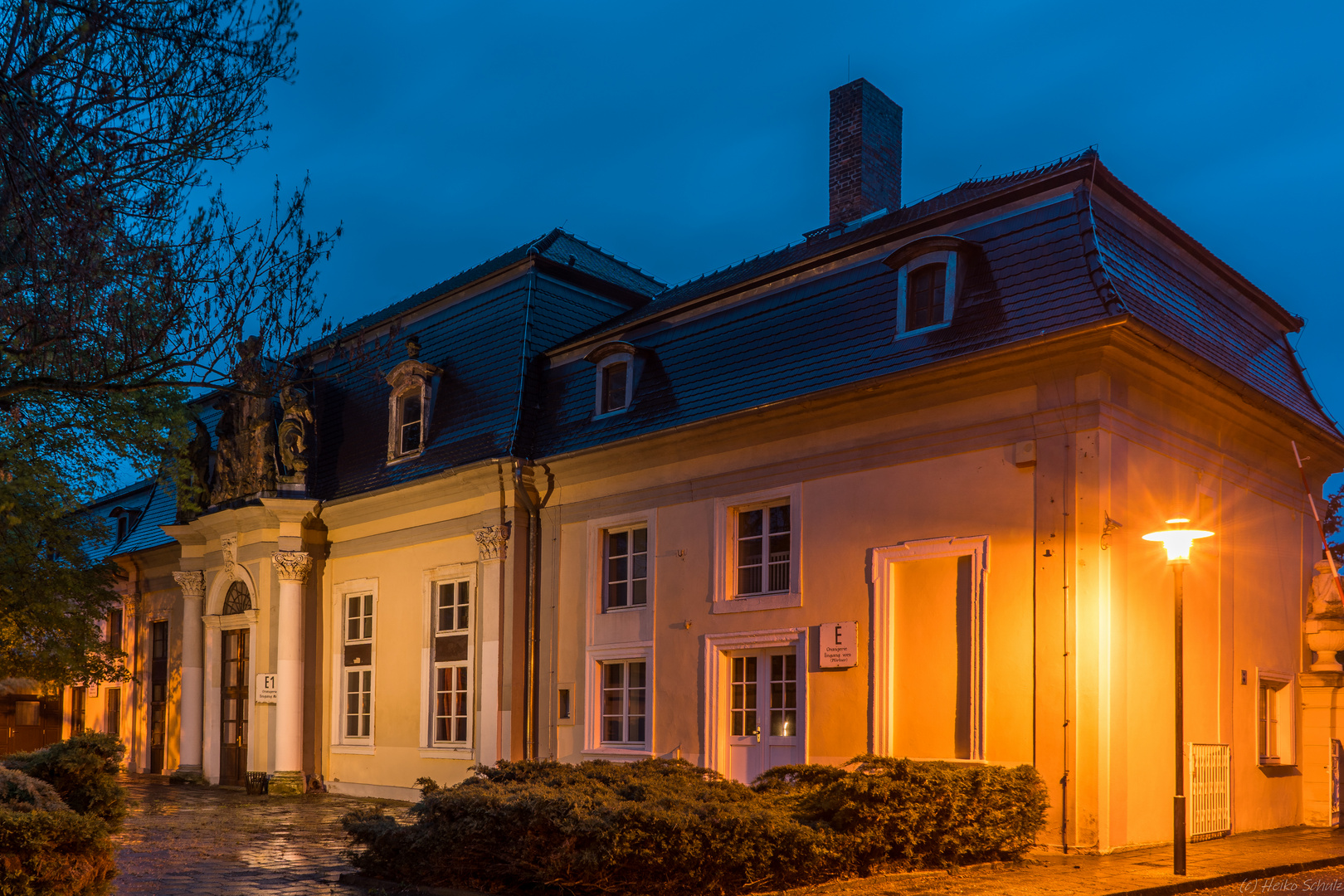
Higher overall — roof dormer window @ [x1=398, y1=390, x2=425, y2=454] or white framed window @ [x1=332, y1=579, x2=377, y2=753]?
roof dormer window @ [x1=398, y1=390, x2=425, y2=454]

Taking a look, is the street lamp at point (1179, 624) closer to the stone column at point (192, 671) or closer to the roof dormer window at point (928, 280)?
the roof dormer window at point (928, 280)

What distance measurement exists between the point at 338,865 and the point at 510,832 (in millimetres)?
3025

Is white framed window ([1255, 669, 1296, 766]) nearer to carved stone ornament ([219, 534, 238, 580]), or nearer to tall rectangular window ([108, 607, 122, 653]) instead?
carved stone ornament ([219, 534, 238, 580])

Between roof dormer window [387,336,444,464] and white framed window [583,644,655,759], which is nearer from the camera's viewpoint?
white framed window [583,644,655,759]

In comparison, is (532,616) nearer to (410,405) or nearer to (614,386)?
(614,386)

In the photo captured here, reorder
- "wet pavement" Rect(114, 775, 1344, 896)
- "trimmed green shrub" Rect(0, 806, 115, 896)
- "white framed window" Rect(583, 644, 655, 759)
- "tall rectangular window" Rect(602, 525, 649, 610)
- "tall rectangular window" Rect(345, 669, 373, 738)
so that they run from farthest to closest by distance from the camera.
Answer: "tall rectangular window" Rect(345, 669, 373, 738) → "tall rectangular window" Rect(602, 525, 649, 610) → "white framed window" Rect(583, 644, 655, 759) → "wet pavement" Rect(114, 775, 1344, 896) → "trimmed green shrub" Rect(0, 806, 115, 896)

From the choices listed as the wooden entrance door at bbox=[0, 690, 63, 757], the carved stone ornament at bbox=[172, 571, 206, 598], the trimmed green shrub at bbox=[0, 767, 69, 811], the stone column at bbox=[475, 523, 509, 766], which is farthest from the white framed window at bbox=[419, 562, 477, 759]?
the wooden entrance door at bbox=[0, 690, 63, 757]

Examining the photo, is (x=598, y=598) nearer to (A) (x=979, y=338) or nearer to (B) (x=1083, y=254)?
(A) (x=979, y=338)

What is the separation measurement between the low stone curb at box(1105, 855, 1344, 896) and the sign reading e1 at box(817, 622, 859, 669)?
487 centimetres

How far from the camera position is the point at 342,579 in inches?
928

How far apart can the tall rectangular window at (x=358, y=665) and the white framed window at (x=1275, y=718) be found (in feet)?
47.6

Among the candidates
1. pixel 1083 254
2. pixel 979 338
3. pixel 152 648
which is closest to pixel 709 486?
pixel 979 338

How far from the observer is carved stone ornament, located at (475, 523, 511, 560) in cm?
1967

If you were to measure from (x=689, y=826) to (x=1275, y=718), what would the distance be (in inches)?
421
